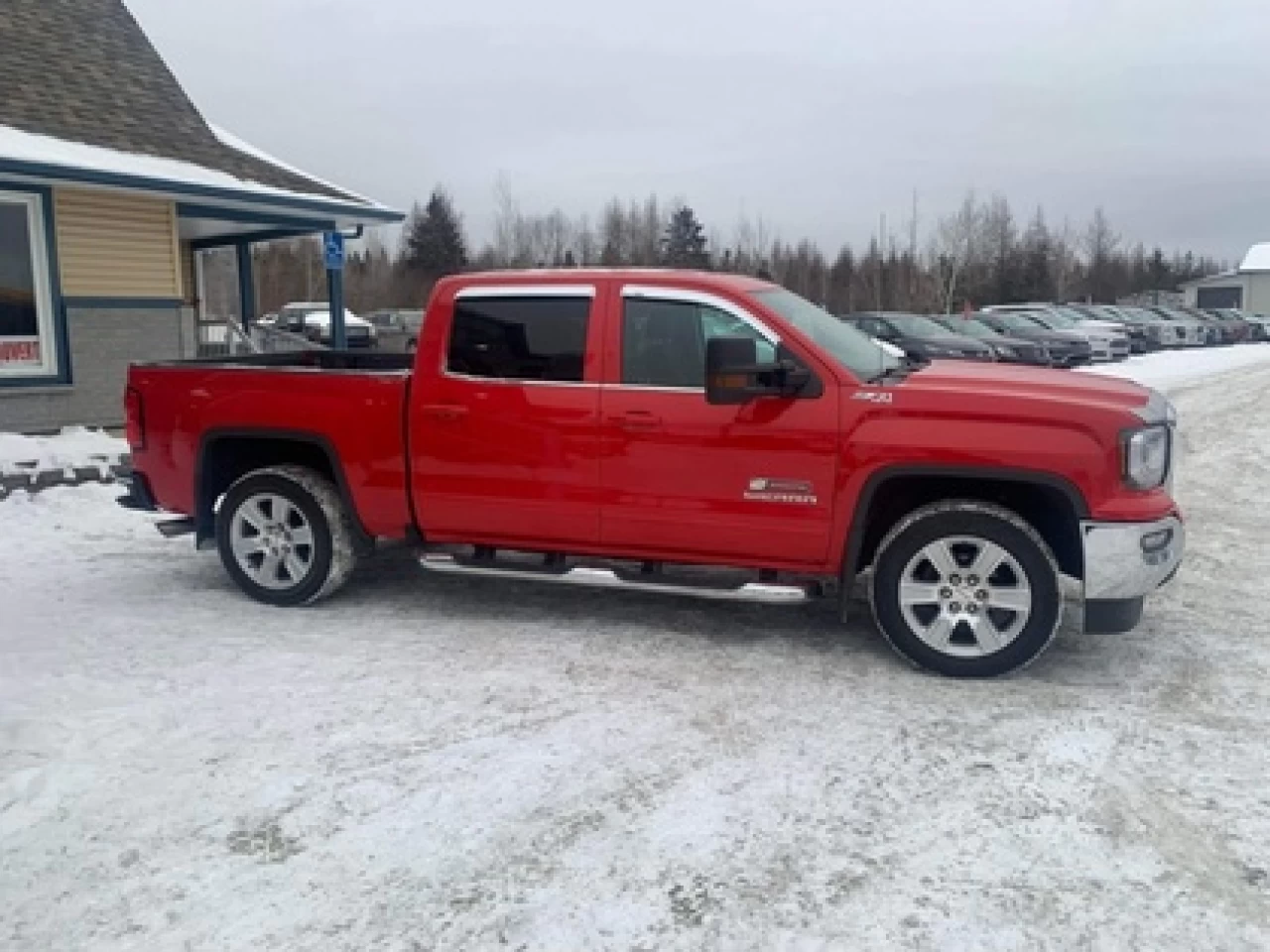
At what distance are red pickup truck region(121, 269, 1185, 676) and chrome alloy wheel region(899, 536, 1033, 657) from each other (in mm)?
10

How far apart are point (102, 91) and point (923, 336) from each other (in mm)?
16478

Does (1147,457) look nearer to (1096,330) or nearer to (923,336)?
(923,336)

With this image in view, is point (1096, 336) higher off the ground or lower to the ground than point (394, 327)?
lower

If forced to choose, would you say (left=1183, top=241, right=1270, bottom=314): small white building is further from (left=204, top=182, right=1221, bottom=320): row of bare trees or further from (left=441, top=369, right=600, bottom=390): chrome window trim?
(left=441, top=369, right=600, bottom=390): chrome window trim

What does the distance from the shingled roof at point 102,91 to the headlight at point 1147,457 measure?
451 inches

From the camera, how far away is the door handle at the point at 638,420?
5.09 meters

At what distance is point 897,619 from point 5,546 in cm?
618

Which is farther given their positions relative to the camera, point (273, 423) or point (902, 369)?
point (273, 423)

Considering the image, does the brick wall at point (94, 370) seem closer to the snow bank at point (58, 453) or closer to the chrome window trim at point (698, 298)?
the snow bank at point (58, 453)

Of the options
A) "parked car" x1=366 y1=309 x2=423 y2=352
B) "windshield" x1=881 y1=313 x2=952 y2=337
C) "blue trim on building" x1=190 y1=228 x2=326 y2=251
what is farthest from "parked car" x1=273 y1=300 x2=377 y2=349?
"windshield" x1=881 y1=313 x2=952 y2=337

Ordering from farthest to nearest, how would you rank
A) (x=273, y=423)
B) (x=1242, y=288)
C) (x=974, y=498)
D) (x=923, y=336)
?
(x=1242, y=288), (x=923, y=336), (x=273, y=423), (x=974, y=498)

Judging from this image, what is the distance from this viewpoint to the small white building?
76000 millimetres

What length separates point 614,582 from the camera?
530cm

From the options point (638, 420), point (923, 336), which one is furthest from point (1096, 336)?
point (638, 420)
